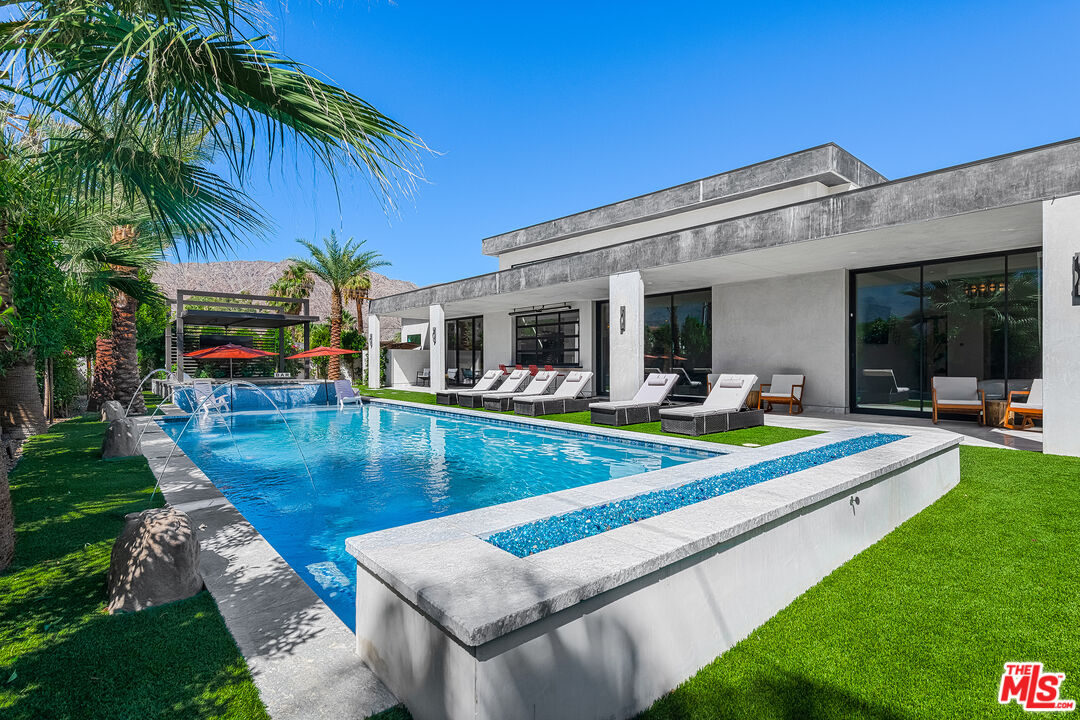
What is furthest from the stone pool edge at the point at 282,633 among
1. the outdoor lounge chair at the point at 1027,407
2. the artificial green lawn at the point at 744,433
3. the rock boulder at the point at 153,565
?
the outdoor lounge chair at the point at 1027,407

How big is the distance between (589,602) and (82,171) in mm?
4020

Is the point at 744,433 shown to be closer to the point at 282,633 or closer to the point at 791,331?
the point at 791,331

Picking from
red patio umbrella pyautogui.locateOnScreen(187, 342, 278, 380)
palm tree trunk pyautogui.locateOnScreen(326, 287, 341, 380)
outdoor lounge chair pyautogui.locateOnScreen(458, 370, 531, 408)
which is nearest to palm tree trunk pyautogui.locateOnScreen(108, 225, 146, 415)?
red patio umbrella pyautogui.locateOnScreen(187, 342, 278, 380)

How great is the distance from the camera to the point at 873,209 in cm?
860

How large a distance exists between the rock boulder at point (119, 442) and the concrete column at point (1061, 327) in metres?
12.7

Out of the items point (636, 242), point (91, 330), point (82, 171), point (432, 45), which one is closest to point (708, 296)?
point (636, 242)

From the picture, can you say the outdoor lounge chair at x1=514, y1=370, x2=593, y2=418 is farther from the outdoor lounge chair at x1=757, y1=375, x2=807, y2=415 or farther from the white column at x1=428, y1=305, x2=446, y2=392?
the white column at x1=428, y1=305, x2=446, y2=392

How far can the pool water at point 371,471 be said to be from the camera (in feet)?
17.2

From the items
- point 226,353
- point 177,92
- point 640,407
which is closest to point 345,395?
point 226,353

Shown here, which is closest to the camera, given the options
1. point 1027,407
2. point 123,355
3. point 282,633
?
point 282,633

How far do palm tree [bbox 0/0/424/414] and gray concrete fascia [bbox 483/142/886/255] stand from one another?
1506 centimetres

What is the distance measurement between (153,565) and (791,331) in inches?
529

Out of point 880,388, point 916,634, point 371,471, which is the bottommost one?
point 371,471

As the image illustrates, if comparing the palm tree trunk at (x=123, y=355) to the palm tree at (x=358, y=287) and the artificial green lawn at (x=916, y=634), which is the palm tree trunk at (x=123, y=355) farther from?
the palm tree at (x=358, y=287)
